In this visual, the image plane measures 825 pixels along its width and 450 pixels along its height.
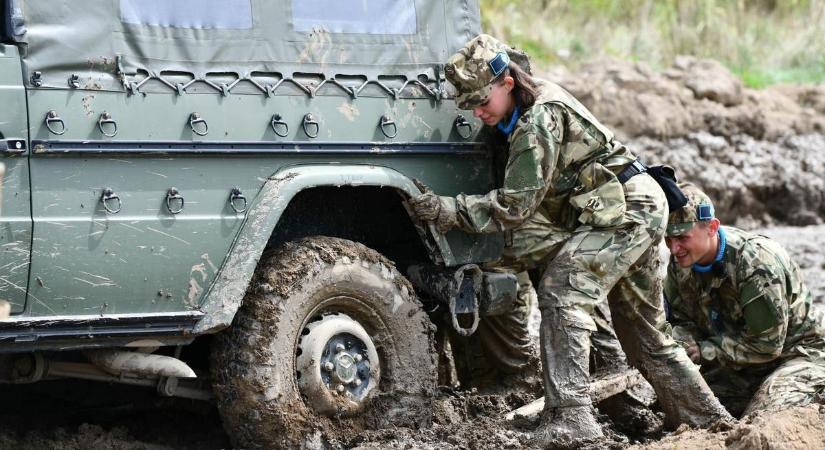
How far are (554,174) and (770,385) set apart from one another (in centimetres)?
157

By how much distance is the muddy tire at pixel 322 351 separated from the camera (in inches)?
189

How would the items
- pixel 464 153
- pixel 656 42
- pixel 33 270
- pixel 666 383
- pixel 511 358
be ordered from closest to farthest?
1. pixel 33 270
2. pixel 464 153
3. pixel 666 383
4. pixel 511 358
5. pixel 656 42

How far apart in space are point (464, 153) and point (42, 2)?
1953mm

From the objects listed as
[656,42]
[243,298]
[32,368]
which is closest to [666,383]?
[243,298]

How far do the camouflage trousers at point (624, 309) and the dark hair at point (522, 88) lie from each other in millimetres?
629

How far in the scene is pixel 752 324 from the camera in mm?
6137

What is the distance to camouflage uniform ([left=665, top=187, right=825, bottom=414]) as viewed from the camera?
6.09m

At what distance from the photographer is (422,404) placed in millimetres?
5328

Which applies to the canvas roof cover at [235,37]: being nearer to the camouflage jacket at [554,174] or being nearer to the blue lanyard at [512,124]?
the blue lanyard at [512,124]

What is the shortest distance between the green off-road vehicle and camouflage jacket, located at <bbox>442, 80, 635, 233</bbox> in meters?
0.18

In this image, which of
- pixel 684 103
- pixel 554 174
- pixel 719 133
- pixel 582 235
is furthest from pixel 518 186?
pixel 719 133

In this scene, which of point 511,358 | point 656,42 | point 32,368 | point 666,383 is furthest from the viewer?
point 656,42

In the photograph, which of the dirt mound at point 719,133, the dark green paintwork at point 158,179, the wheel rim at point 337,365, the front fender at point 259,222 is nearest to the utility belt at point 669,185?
the dark green paintwork at point 158,179

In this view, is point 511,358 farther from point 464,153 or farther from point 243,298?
point 243,298
